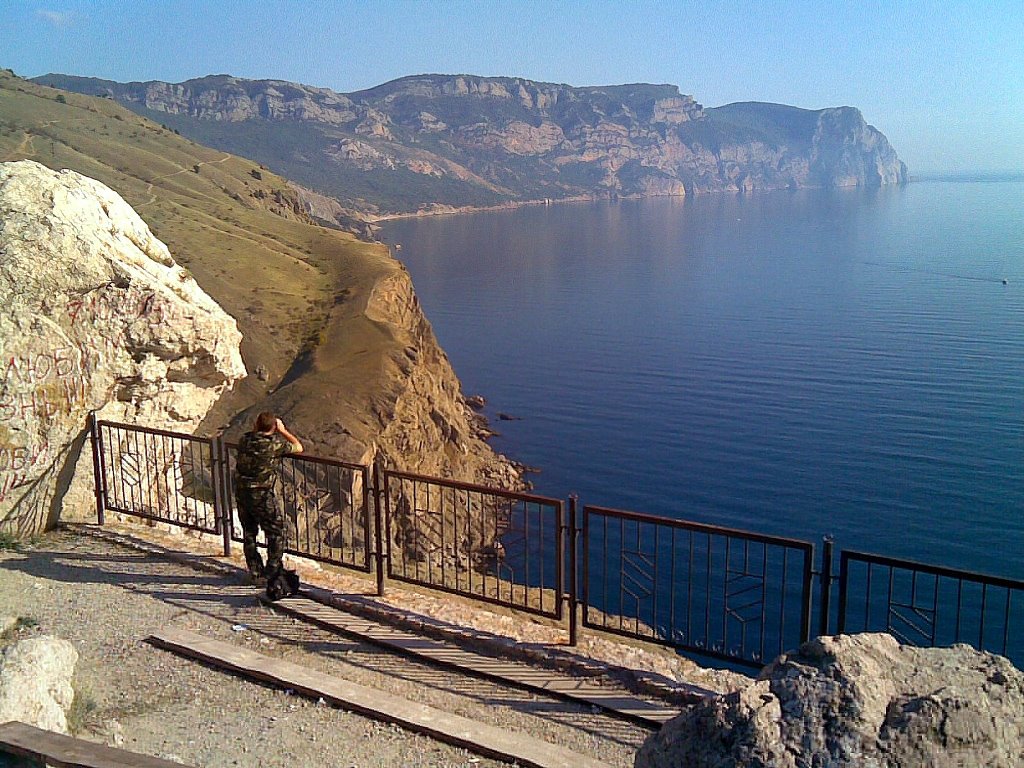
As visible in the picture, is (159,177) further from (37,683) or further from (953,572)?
(953,572)

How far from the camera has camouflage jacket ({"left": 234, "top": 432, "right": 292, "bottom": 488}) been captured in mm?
8438

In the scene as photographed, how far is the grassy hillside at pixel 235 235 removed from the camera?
41.8m

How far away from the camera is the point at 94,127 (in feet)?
303

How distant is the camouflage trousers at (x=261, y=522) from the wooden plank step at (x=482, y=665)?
16.0 inches

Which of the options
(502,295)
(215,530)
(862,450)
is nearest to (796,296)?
(502,295)

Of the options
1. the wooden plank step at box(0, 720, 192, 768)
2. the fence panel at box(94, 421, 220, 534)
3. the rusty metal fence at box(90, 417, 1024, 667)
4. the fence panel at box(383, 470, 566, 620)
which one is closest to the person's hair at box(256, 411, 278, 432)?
the rusty metal fence at box(90, 417, 1024, 667)

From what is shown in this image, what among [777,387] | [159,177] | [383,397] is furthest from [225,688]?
[159,177]

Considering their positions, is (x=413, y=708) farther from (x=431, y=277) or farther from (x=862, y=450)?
(x=431, y=277)

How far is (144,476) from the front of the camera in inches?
450

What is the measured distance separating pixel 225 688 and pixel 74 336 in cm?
561

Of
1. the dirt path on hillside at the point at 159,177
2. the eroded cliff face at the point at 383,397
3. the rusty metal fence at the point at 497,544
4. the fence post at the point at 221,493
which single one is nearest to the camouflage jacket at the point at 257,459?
the rusty metal fence at the point at 497,544

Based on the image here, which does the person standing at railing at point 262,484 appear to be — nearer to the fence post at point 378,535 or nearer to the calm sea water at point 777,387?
the fence post at point 378,535

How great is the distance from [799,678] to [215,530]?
7.65m

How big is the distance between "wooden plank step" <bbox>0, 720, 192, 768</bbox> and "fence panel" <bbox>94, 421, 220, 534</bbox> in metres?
6.33
